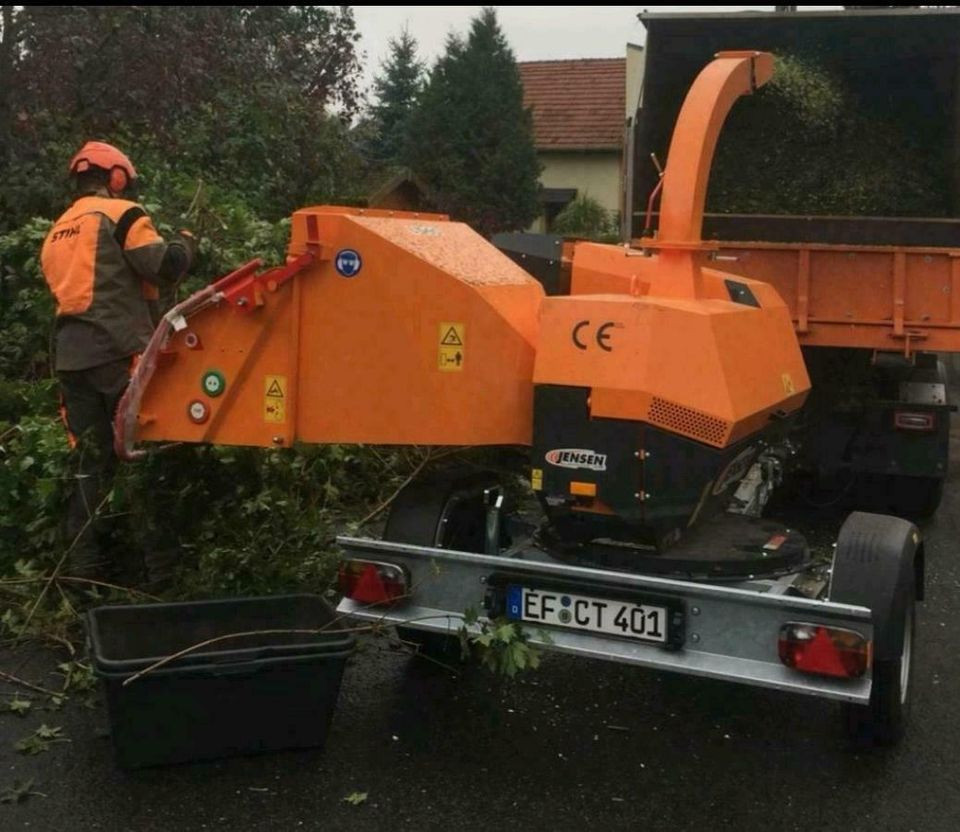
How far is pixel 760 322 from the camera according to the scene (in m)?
4.35

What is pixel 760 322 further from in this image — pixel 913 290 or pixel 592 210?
pixel 592 210

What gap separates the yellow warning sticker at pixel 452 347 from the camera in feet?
12.8

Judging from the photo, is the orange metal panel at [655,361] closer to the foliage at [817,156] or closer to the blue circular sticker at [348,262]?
the blue circular sticker at [348,262]

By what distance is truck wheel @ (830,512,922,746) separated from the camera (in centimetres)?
385

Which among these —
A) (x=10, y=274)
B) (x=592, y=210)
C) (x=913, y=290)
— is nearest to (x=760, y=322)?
(x=913, y=290)

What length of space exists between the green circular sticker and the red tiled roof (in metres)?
23.9

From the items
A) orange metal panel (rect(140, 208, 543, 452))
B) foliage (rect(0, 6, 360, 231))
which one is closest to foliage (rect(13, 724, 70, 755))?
orange metal panel (rect(140, 208, 543, 452))

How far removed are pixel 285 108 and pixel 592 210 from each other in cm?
1371

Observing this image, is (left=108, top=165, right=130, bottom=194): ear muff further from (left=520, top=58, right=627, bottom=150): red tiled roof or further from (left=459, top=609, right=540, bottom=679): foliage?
(left=520, top=58, right=627, bottom=150): red tiled roof

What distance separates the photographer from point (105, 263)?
5066 mm

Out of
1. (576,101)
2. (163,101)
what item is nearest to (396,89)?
(576,101)

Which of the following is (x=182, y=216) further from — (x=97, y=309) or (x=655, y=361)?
(x=655, y=361)

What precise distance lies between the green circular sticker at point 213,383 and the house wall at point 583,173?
917 inches

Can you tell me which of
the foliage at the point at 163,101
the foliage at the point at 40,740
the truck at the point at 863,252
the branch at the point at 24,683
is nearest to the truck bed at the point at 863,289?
the truck at the point at 863,252
